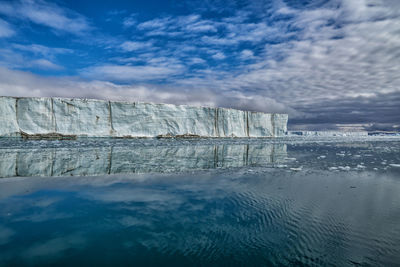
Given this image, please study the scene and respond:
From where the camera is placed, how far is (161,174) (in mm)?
3904

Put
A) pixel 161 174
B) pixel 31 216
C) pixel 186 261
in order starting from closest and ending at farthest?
pixel 186 261 < pixel 31 216 < pixel 161 174

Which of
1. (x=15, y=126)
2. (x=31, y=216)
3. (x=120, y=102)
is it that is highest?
(x=120, y=102)

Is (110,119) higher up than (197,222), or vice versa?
(110,119)

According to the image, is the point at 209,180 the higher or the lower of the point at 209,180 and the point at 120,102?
the lower

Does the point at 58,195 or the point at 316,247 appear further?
the point at 58,195

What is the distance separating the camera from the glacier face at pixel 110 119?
43.4 feet

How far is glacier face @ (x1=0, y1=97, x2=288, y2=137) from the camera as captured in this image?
13.2m

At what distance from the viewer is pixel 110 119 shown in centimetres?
1542

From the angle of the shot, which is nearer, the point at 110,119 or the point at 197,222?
the point at 197,222

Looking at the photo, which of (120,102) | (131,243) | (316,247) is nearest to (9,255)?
Answer: (131,243)

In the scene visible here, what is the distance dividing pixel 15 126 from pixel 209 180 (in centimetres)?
1474

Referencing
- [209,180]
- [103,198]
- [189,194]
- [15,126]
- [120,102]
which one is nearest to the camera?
[103,198]

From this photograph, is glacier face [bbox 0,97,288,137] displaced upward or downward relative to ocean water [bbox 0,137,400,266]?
upward

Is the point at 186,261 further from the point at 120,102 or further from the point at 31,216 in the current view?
the point at 120,102
